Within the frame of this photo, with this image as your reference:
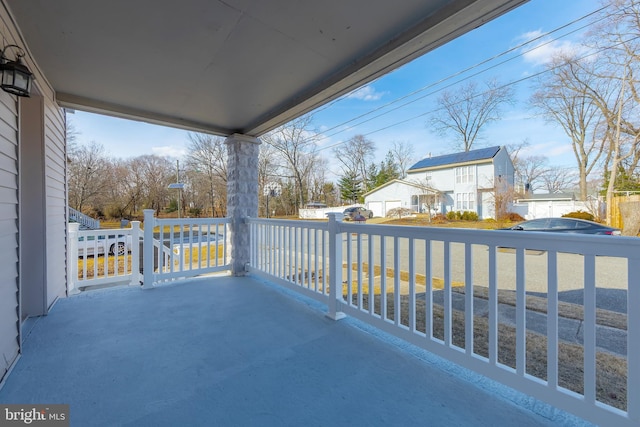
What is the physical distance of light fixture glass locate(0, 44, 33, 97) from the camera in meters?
1.60

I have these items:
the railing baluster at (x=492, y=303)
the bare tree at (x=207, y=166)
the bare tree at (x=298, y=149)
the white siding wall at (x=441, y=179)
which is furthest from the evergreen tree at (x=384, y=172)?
the bare tree at (x=207, y=166)

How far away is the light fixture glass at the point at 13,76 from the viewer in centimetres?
160

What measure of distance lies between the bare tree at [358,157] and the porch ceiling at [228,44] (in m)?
1.69

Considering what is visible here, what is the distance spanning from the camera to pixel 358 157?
4.58m

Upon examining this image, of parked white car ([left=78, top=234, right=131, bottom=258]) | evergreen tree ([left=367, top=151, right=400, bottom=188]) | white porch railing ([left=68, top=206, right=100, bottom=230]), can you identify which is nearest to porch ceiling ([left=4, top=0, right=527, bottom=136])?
evergreen tree ([left=367, top=151, right=400, bottom=188])

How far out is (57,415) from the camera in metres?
1.28

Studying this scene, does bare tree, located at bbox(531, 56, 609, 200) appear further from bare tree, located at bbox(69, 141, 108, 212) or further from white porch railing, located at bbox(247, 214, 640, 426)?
bare tree, located at bbox(69, 141, 108, 212)

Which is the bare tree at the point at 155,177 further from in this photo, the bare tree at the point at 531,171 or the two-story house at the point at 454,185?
the bare tree at the point at 531,171

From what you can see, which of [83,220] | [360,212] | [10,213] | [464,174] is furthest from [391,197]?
[83,220]

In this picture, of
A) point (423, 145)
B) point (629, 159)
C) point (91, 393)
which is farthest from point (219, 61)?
point (629, 159)

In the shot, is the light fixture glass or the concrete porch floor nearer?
the concrete porch floor

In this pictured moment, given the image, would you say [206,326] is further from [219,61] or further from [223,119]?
[223,119]

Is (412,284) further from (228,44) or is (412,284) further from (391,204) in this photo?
(228,44)

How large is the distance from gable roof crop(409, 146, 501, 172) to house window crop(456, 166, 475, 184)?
0.34 ft
